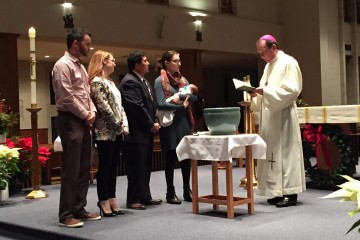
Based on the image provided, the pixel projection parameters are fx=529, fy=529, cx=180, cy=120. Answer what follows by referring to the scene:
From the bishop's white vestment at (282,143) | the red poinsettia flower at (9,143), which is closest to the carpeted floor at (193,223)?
the bishop's white vestment at (282,143)

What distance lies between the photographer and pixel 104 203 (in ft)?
13.3

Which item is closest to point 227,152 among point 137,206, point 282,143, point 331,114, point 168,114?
point 282,143

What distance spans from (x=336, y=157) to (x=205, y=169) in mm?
2493

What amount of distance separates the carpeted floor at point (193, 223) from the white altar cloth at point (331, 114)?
2.61 feet

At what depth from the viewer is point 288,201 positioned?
4.34 metres

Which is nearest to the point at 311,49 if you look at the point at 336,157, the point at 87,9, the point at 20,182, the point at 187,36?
the point at 187,36

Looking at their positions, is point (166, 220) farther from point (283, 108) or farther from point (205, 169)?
point (205, 169)

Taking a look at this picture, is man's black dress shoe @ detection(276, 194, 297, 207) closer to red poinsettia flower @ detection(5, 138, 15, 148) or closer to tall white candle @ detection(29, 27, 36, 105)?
tall white candle @ detection(29, 27, 36, 105)

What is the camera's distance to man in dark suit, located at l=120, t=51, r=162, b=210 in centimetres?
430

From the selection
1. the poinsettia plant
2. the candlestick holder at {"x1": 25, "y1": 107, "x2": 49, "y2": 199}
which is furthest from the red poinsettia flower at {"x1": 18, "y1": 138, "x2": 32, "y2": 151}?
the candlestick holder at {"x1": 25, "y1": 107, "x2": 49, "y2": 199}

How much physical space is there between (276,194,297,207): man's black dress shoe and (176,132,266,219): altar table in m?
0.38

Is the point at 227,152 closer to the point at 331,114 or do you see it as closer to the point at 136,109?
the point at 136,109

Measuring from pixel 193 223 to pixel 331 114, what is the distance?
6.98 ft

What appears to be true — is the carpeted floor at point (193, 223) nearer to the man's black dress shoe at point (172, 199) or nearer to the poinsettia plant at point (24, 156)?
the man's black dress shoe at point (172, 199)
